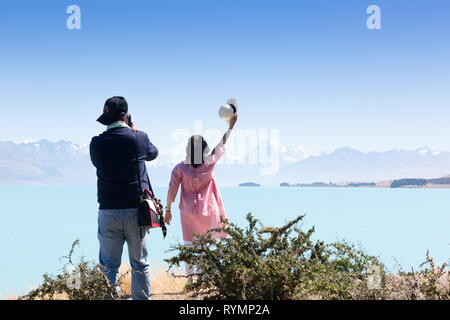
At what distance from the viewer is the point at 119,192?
4.38 m

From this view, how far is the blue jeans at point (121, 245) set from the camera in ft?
14.3

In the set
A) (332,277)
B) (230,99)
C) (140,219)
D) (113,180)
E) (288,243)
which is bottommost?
(332,277)

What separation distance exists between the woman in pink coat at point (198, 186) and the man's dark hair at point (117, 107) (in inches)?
71.3

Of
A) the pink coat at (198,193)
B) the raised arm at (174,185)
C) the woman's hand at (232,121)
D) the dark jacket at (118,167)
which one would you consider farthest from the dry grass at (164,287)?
the woman's hand at (232,121)

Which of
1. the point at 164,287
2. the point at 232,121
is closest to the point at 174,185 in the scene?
the point at 232,121

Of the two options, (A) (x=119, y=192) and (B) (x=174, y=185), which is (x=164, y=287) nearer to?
(B) (x=174, y=185)

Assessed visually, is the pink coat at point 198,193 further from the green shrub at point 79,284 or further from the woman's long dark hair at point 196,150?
the green shrub at point 79,284

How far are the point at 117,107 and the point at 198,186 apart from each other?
2.24m
